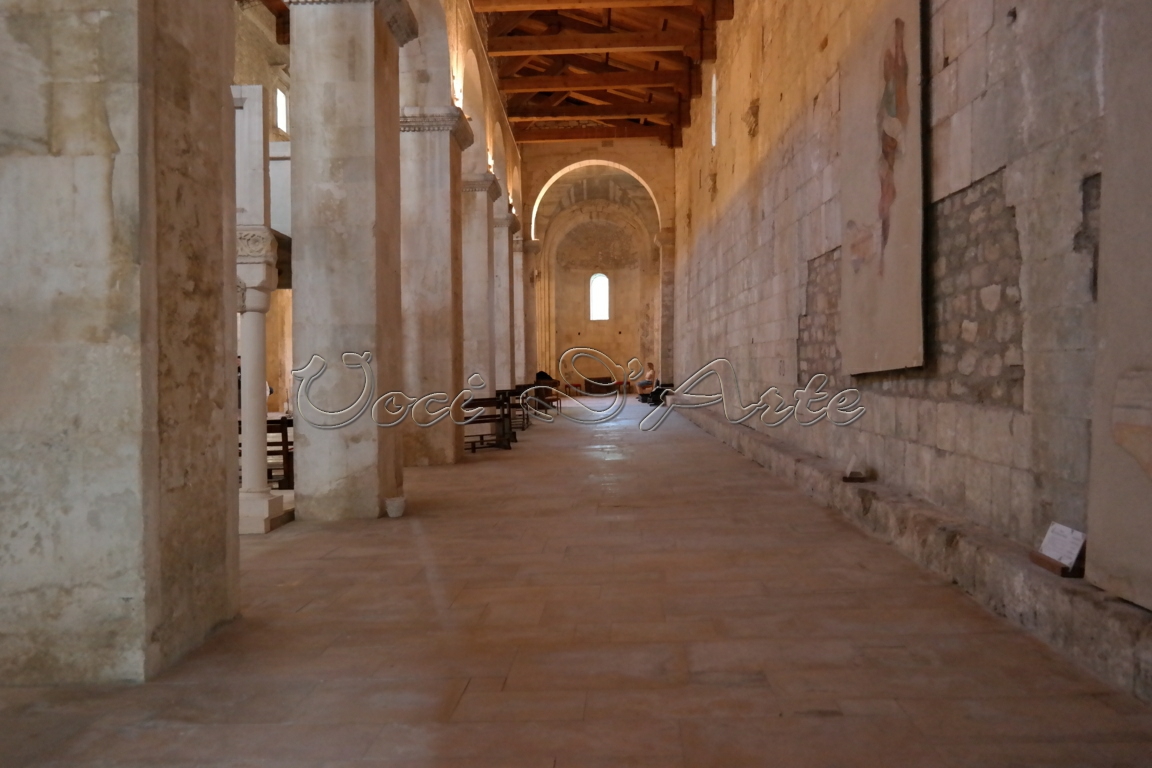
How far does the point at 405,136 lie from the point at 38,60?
7245 millimetres

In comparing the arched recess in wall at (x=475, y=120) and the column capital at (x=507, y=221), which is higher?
the arched recess in wall at (x=475, y=120)

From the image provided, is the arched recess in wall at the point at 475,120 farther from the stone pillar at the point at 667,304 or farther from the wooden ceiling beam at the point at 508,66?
the stone pillar at the point at 667,304

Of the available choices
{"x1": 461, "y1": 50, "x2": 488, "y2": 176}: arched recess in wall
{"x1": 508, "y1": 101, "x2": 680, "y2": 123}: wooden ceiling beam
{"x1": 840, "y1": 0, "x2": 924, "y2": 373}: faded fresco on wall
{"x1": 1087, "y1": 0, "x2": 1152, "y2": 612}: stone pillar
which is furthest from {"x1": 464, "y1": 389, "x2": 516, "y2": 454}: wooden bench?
{"x1": 508, "y1": 101, "x2": 680, "y2": 123}: wooden ceiling beam

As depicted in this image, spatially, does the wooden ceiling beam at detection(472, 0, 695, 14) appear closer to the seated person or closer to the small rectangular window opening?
the small rectangular window opening

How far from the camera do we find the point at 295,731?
2.63 meters

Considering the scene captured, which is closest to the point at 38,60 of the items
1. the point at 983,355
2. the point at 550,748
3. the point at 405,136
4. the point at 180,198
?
the point at 180,198

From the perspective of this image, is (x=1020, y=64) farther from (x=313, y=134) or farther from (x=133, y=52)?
(x=313, y=134)

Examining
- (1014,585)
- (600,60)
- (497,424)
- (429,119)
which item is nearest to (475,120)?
(429,119)

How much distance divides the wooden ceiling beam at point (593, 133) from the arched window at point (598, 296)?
1143 centimetres

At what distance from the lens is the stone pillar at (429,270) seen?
977cm

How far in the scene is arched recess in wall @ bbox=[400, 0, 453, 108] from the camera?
33.0 ft

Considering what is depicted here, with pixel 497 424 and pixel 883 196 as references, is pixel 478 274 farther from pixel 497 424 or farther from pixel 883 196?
pixel 883 196

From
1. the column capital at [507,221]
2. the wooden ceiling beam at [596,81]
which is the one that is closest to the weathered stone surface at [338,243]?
the column capital at [507,221]

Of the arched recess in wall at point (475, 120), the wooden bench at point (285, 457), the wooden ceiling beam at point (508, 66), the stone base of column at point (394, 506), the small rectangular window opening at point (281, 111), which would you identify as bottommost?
the stone base of column at point (394, 506)
